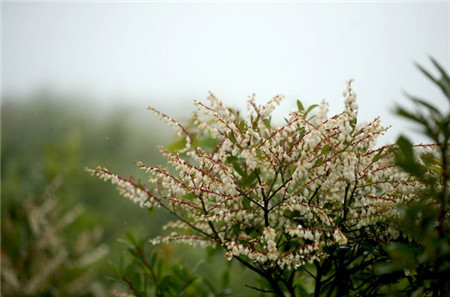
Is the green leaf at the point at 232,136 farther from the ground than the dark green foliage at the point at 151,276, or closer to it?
farther from the ground

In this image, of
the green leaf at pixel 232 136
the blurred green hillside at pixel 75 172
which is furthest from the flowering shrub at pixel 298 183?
the blurred green hillside at pixel 75 172

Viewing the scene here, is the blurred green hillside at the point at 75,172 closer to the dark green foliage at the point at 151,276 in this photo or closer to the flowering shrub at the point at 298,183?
the dark green foliage at the point at 151,276

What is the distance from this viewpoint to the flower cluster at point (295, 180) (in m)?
0.86

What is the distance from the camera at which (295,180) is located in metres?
0.89

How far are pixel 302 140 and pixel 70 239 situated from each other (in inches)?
176

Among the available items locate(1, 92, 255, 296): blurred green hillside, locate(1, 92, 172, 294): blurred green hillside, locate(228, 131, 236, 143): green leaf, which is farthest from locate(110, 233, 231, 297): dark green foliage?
locate(228, 131, 236, 143): green leaf

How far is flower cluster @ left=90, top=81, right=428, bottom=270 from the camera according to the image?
0.86 metres

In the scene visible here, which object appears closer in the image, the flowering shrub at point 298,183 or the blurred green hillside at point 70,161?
the flowering shrub at point 298,183

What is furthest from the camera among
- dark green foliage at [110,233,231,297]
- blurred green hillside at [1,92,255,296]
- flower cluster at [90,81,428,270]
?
blurred green hillside at [1,92,255,296]

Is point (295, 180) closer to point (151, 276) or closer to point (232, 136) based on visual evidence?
point (232, 136)

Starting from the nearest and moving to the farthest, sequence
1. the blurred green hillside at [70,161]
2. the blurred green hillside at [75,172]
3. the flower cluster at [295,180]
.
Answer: the flower cluster at [295,180]
the blurred green hillside at [75,172]
the blurred green hillside at [70,161]

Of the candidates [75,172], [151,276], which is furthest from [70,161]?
[151,276]

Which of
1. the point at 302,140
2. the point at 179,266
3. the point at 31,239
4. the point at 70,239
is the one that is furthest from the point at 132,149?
the point at 302,140

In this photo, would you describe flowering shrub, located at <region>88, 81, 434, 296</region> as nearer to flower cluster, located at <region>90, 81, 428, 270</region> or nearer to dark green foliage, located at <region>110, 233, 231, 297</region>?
flower cluster, located at <region>90, 81, 428, 270</region>
